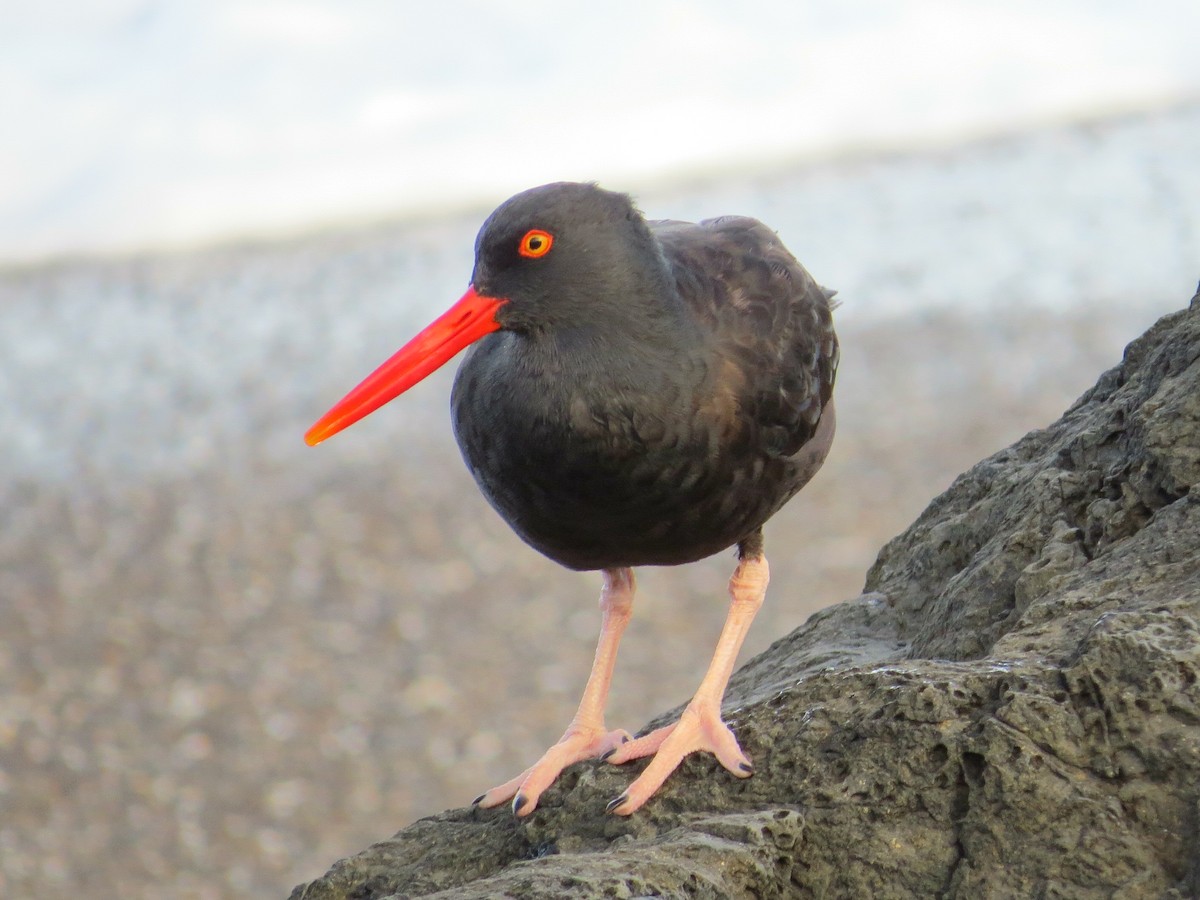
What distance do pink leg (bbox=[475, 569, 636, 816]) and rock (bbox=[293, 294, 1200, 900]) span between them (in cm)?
6

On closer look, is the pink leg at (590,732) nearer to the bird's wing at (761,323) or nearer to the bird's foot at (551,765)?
the bird's foot at (551,765)

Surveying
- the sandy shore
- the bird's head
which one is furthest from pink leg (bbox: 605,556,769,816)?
the sandy shore

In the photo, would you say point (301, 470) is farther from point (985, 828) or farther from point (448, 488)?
point (985, 828)

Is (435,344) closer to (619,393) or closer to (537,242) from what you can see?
(537,242)

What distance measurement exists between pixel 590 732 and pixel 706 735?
76 cm

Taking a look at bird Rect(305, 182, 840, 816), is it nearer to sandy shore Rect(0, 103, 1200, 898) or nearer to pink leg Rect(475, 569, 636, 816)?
pink leg Rect(475, 569, 636, 816)

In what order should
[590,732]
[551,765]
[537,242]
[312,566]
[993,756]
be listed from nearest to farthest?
[993,756] → [537,242] → [551,765] → [590,732] → [312,566]

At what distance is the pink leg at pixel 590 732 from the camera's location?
3.78 meters

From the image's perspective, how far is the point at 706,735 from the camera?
3.59 meters

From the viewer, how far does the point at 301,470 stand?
1070 centimetres

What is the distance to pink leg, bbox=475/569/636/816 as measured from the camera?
3.78 meters

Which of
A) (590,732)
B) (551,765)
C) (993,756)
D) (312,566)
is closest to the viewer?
(993,756)

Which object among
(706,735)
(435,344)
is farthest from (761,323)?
(706,735)

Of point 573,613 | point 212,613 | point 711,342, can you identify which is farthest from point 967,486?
point 212,613
